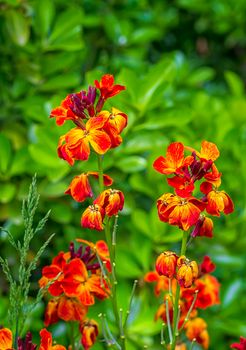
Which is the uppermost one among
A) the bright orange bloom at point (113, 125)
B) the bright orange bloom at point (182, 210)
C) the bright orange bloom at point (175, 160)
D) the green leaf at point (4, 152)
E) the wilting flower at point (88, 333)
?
the bright orange bloom at point (113, 125)

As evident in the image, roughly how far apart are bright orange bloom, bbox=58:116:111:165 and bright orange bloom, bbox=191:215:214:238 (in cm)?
20

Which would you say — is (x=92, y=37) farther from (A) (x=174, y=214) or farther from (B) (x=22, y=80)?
(A) (x=174, y=214)

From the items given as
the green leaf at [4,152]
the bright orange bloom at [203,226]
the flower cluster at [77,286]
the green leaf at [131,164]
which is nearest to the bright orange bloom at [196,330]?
the flower cluster at [77,286]

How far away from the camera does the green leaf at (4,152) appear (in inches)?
83.5

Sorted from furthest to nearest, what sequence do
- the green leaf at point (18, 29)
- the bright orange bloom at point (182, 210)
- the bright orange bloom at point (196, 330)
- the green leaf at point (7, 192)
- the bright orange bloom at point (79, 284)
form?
the green leaf at point (18, 29) → the green leaf at point (7, 192) → the bright orange bloom at point (196, 330) → the bright orange bloom at point (79, 284) → the bright orange bloom at point (182, 210)

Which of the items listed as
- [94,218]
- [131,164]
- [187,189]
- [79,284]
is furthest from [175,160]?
[131,164]

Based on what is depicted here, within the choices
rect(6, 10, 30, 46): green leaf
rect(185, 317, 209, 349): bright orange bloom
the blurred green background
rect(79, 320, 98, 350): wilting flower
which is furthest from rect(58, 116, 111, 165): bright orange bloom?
rect(6, 10, 30, 46): green leaf

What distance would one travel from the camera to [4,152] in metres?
2.13

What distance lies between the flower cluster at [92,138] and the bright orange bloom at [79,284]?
164mm

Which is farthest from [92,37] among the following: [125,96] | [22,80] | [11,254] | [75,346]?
[75,346]

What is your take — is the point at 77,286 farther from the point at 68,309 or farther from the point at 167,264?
the point at 167,264

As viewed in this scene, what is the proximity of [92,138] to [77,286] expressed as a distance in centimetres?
32

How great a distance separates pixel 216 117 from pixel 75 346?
3.79 ft

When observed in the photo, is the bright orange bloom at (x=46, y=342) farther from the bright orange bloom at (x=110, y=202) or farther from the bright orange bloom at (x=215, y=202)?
the bright orange bloom at (x=215, y=202)
